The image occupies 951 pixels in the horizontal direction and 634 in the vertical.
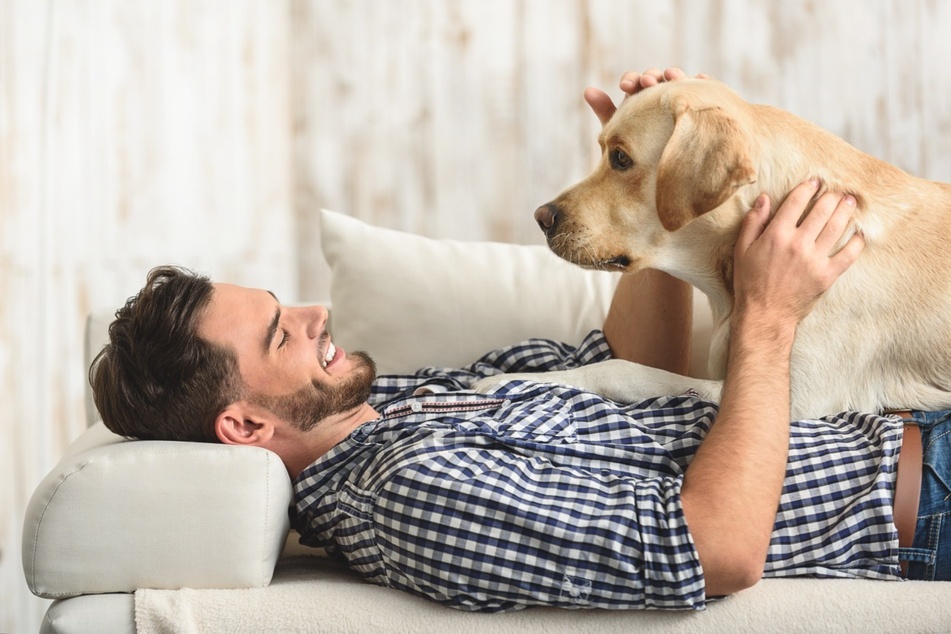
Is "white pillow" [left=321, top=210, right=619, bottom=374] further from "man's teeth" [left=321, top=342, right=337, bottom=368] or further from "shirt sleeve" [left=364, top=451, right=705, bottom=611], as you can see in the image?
"shirt sleeve" [left=364, top=451, right=705, bottom=611]

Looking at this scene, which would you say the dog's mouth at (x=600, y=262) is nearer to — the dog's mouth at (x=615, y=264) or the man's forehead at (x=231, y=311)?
the dog's mouth at (x=615, y=264)

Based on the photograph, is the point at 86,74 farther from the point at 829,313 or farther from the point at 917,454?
the point at 917,454

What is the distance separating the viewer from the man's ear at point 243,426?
1462mm

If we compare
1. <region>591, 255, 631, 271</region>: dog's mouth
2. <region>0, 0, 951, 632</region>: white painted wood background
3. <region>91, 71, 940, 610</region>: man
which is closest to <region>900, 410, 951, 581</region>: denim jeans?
<region>91, 71, 940, 610</region>: man

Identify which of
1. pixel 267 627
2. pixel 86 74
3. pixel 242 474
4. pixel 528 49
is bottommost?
pixel 267 627

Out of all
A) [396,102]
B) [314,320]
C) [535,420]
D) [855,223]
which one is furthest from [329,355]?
[396,102]

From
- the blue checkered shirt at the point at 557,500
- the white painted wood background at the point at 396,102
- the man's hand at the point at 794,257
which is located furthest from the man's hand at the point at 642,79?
the white painted wood background at the point at 396,102

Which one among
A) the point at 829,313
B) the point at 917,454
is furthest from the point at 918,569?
the point at 829,313

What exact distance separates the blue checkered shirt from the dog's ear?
337 mm

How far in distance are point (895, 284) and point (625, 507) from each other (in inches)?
28.0

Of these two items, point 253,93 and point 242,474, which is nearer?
point 242,474

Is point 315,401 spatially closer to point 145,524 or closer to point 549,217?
point 145,524

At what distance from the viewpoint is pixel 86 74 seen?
2482 millimetres

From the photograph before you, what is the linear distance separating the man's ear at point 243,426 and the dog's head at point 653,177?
0.64 meters
